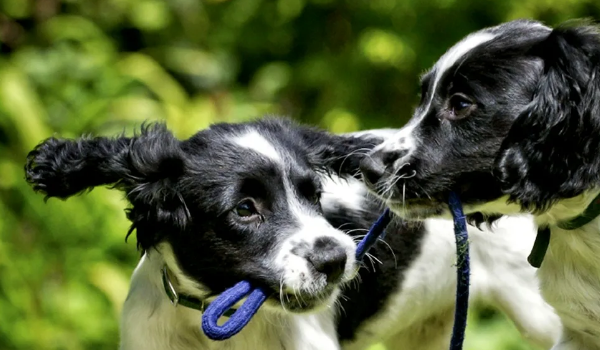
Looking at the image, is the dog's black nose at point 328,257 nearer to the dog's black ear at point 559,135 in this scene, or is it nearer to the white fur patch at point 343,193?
the dog's black ear at point 559,135

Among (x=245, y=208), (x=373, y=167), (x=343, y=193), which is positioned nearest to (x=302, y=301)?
(x=245, y=208)

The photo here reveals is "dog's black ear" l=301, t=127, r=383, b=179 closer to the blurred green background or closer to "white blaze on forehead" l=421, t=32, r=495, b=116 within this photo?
"white blaze on forehead" l=421, t=32, r=495, b=116

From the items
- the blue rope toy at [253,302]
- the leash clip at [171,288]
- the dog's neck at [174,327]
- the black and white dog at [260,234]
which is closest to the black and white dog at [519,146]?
the blue rope toy at [253,302]

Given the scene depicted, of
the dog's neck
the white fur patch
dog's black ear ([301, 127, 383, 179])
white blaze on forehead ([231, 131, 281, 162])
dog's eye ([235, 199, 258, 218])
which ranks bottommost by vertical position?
the dog's neck

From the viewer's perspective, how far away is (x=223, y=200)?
3.87 meters

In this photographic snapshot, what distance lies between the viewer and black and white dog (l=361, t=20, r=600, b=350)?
3.50 m

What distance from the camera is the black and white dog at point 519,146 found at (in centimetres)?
350

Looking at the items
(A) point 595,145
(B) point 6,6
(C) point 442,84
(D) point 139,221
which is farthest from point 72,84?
(A) point 595,145

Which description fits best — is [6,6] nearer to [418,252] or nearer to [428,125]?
[418,252]

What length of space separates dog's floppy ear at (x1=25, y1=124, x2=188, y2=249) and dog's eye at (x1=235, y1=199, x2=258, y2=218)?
0.23 metres

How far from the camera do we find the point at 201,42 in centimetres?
937

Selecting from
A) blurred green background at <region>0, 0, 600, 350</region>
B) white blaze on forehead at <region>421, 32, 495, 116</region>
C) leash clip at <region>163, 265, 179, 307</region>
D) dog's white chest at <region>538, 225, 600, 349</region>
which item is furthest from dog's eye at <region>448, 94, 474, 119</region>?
blurred green background at <region>0, 0, 600, 350</region>

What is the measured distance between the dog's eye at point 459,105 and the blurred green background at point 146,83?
3.19 metres

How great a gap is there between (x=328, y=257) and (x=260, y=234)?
32 centimetres
